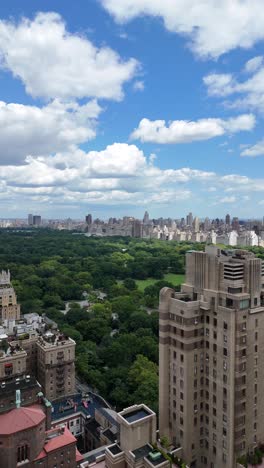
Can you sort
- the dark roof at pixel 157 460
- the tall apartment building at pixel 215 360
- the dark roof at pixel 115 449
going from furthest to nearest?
the tall apartment building at pixel 215 360 → the dark roof at pixel 115 449 → the dark roof at pixel 157 460

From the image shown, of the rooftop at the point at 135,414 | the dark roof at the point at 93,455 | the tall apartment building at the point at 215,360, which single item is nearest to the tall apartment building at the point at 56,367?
the dark roof at the point at 93,455

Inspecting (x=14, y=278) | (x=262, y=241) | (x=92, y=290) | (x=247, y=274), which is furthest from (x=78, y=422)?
(x=262, y=241)

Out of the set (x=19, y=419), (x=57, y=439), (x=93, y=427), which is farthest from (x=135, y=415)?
(x=93, y=427)

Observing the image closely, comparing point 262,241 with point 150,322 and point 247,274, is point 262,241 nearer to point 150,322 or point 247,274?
point 150,322

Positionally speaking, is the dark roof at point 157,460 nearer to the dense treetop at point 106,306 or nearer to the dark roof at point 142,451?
the dark roof at point 142,451

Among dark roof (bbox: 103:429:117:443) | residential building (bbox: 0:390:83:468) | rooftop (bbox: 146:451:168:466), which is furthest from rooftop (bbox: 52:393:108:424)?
rooftop (bbox: 146:451:168:466)

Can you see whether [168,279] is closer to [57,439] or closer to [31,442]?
[57,439]
